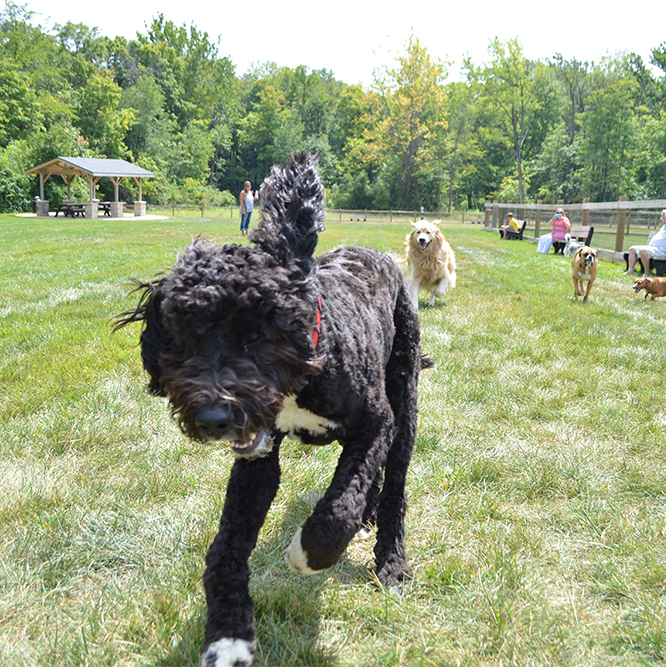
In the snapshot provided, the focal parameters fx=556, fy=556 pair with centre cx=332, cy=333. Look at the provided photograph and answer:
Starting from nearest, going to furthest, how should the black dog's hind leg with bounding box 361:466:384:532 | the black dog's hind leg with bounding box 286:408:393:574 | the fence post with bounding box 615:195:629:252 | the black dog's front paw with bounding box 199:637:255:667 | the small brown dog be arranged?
the black dog's front paw with bounding box 199:637:255:667 → the black dog's hind leg with bounding box 286:408:393:574 → the black dog's hind leg with bounding box 361:466:384:532 → the small brown dog → the fence post with bounding box 615:195:629:252

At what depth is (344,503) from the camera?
2154mm

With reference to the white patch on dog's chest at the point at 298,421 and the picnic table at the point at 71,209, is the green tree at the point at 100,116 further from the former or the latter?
the white patch on dog's chest at the point at 298,421

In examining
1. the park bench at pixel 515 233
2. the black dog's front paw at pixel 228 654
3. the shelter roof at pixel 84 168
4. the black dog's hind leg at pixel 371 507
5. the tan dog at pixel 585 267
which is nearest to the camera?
the black dog's front paw at pixel 228 654

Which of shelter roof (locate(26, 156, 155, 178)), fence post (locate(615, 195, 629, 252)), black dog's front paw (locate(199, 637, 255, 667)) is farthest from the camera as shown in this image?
shelter roof (locate(26, 156, 155, 178))

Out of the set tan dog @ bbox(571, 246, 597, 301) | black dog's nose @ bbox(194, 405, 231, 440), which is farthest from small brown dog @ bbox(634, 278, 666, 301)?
black dog's nose @ bbox(194, 405, 231, 440)

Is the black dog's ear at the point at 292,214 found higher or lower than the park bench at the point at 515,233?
higher

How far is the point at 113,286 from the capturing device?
9.78 meters

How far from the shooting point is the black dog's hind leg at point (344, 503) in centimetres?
205

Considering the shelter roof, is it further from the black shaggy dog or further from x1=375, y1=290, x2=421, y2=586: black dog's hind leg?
the black shaggy dog

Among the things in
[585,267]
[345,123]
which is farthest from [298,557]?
[345,123]

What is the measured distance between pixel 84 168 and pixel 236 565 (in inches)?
1687

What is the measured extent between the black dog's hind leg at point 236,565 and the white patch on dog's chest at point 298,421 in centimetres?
13

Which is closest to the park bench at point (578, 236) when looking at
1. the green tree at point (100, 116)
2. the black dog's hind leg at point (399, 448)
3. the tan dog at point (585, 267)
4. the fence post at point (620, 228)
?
the fence post at point (620, 228)

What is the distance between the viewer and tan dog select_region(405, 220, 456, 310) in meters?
9.84
